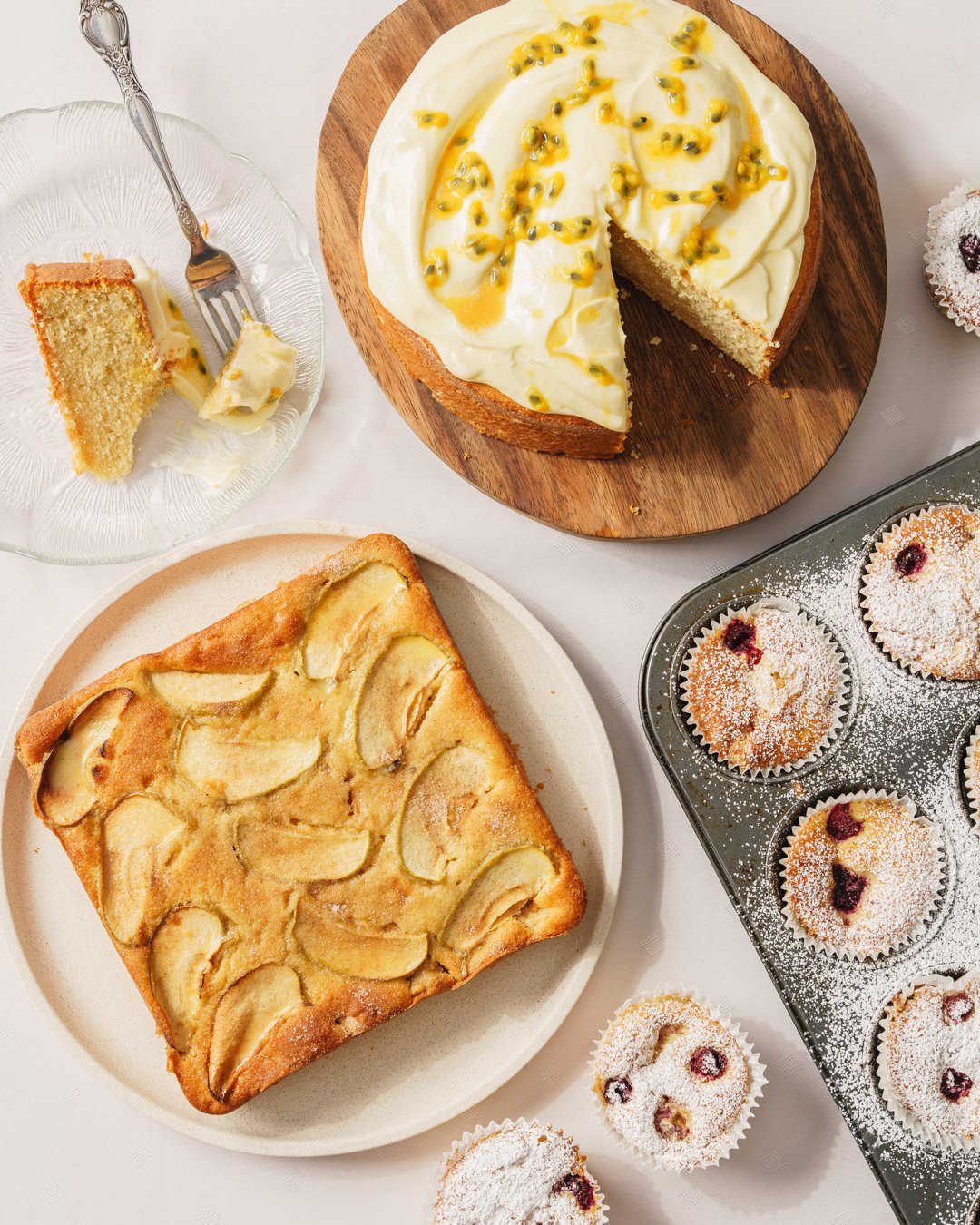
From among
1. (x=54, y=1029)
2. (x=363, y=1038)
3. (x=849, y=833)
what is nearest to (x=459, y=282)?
(x=849, y=833)

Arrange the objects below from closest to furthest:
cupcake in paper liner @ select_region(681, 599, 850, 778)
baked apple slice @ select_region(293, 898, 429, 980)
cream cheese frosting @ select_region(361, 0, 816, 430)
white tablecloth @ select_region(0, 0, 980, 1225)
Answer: cream cheese frosting @ select_region(361, 0, 816, 430) → baked apple slice @ select_region(293, 898, 429, 980) → cupcake in paper liner @ select_region(681, 599, 850, 778) → white tablecloth @ select_region(0, 0, 980, 1225)

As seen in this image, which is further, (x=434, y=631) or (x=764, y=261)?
(x=434, y=631)

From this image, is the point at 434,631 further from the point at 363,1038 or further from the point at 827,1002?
the point at 827,1002

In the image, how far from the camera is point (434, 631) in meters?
2.79

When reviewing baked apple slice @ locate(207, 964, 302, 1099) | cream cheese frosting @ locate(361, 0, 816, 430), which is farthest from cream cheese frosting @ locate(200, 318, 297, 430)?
baked apple slice @ locate(207, 964, 302, 1099)

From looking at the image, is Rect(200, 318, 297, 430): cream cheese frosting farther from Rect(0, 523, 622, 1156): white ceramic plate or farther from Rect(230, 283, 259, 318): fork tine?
Rect(0, 523, 622, 1156): white ceramic plate

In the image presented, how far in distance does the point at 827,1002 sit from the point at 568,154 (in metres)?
2.41

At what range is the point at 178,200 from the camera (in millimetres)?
2854

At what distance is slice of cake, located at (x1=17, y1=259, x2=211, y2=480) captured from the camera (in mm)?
2822

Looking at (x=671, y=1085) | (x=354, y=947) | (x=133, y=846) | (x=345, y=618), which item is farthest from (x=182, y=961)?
(x=671, y=1085)

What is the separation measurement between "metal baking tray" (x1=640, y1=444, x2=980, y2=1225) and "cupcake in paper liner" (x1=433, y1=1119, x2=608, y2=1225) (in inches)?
30.3

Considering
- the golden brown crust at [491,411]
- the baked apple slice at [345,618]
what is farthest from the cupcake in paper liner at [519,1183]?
the golden brown crust at [491,411]

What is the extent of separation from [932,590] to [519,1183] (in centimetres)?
204

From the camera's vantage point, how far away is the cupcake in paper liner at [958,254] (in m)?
2.95
